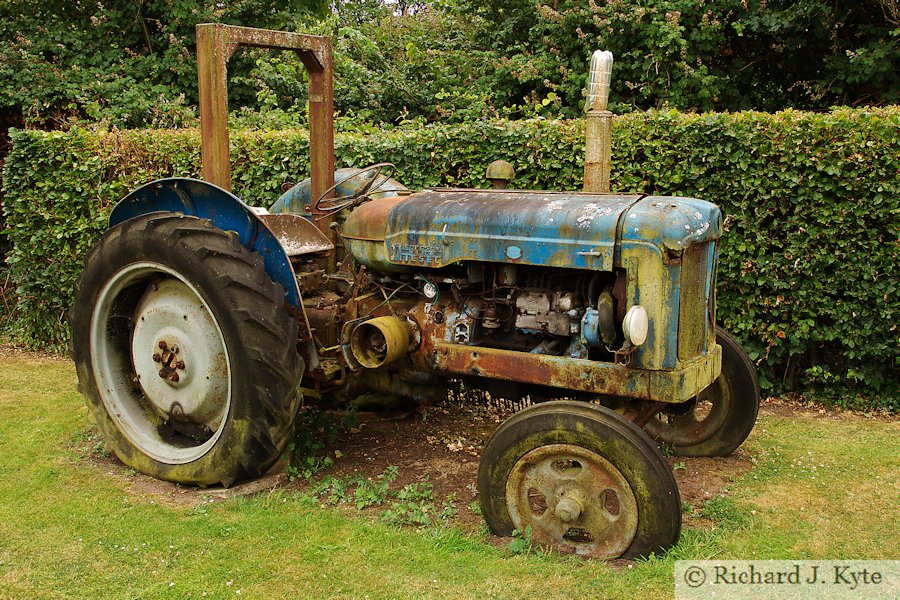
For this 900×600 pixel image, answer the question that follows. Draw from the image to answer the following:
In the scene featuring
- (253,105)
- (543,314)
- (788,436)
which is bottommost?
(788,436)

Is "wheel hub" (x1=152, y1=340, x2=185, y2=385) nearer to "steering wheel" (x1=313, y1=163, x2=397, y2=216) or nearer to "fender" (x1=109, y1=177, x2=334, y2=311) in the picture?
"fender" (x1=109, y1=177, x2=334, y2=311)

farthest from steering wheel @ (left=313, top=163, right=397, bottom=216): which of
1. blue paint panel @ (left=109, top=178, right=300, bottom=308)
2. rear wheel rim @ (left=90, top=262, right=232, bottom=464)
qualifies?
rear wheel rim @ (left=90, top=262, right=232, bottom=464)

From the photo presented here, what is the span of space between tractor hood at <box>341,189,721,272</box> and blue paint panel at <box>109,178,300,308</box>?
0.41 m

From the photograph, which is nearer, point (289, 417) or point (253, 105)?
point (289, 417)

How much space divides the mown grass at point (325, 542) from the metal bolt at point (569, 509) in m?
0.17

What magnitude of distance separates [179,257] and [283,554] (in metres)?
1.45

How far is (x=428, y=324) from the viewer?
158 inches

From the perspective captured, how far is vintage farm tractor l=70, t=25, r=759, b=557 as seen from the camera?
3.36m

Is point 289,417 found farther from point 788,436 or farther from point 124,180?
point 124,180

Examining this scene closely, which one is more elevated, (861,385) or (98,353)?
(98,353)

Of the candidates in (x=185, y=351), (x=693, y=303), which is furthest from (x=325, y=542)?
(x=693, y=303)

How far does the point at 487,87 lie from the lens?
9.16m

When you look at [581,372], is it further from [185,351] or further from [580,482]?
[185,351]

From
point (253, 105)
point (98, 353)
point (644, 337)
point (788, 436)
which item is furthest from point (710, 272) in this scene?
point (253, 105)
